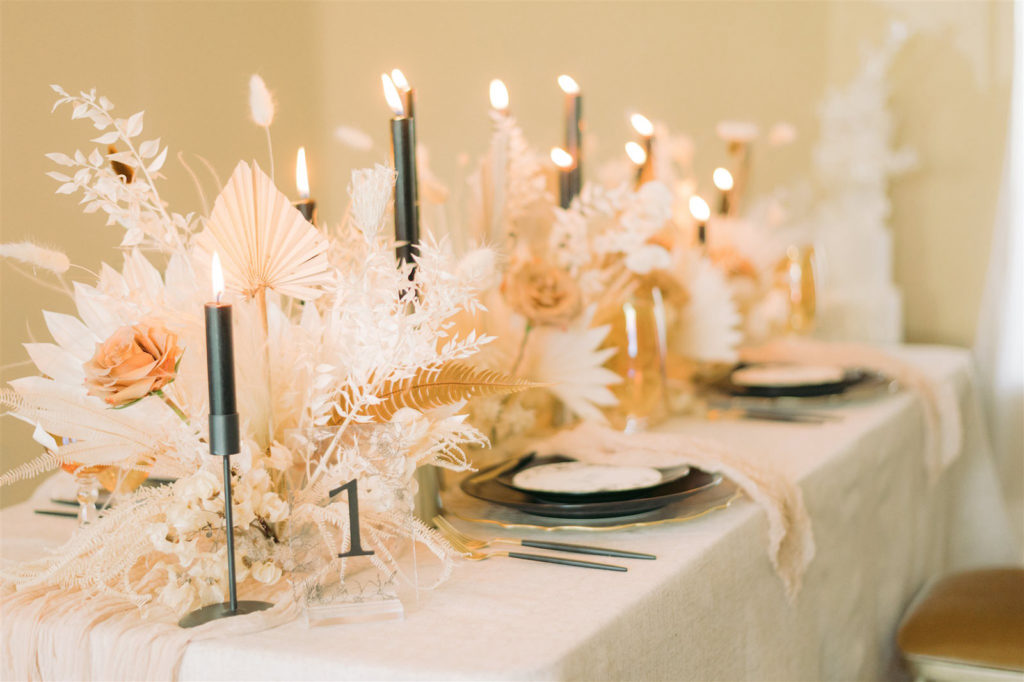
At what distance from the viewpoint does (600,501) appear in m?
1.08

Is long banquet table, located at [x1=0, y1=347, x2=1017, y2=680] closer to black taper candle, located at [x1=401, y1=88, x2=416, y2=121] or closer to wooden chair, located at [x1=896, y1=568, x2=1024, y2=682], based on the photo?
wooden chair, located at [x1=896, y1=568, x2=1024, y2=682]

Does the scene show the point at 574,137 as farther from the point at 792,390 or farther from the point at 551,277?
the point at 792,390

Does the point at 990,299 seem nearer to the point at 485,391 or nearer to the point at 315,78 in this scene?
the point at 315,78

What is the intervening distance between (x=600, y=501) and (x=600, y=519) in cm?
2

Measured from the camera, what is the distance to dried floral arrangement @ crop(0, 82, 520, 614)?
0.85 meters

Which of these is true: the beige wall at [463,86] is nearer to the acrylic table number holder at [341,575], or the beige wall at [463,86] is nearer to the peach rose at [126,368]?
the peach rose at [126,368]

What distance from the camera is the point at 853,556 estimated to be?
4.82ft

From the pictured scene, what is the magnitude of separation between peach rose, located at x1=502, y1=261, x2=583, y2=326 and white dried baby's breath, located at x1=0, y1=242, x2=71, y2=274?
2.01 ft

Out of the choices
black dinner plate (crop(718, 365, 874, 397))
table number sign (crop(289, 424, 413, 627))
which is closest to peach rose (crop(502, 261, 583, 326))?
table number sign (crop(289, 424, 413, 627))

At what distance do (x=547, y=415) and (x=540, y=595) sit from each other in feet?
2.10

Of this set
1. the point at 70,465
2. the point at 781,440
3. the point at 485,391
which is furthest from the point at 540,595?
the point at 781,440

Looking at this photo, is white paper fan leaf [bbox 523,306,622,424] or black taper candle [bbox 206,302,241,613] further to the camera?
white paper fan leaf [bbox 523,306,622,424]

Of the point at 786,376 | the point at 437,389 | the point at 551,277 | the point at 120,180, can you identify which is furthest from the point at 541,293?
the point at 786,376

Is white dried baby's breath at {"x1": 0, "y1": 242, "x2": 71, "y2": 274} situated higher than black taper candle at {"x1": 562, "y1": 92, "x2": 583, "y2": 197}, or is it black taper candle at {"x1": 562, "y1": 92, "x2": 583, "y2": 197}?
black taper candle at {"x1": 562, "y1": 92, "x2": 583, "y2": 197}
